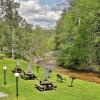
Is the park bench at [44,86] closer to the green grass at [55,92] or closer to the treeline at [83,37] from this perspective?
the green grass at [55,92]

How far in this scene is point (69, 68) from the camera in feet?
143

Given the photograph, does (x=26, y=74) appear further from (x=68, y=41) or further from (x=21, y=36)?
(x=21, y=36)

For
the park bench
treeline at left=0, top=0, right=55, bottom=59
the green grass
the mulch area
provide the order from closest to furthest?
the green grass → the park bench → the mulch area → treeline at left=0, top=0, right=55, bottom=59

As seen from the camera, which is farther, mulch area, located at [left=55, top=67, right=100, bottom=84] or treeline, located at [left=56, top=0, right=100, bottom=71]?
treeline, located at [left=56, top=0, right=100, bottom=71]

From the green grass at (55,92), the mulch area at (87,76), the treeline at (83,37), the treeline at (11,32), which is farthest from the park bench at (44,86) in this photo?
the treeline at (11,32)

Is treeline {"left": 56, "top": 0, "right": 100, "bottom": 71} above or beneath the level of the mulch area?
above

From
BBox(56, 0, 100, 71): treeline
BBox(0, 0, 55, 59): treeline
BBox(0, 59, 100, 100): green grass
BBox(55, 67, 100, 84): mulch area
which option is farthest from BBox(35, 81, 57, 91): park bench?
BBox(0, 0, 55, 59): treeline

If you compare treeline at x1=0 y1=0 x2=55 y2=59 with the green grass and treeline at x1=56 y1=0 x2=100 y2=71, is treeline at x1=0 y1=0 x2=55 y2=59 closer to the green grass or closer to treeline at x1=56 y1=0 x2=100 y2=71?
treeline at x1=56 y1=0 x2=100 y2=71

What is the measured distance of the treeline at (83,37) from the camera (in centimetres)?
3847

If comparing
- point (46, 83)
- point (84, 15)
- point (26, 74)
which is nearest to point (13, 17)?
point (84, 15)

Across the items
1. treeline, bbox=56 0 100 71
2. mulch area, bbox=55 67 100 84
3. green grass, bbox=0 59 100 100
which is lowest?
mulch area, bbox=55 67 100 84

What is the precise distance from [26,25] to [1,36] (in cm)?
1817

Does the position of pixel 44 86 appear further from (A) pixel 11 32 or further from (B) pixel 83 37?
(A) pixel 11 32

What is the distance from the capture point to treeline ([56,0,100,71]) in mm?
38469
